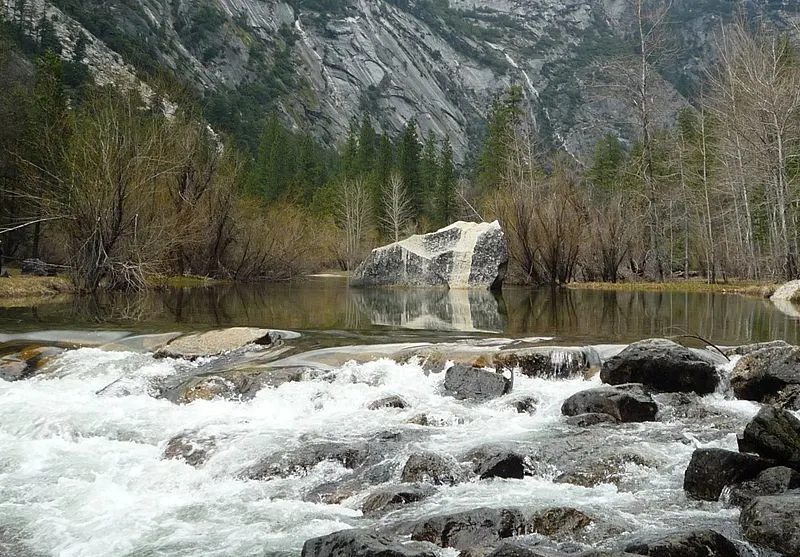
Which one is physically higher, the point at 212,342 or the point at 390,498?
the point at 212,342

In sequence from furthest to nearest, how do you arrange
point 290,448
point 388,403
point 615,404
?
point 388,403
point 615,404
point 290,448

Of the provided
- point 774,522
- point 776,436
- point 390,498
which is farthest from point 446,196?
point 774,522

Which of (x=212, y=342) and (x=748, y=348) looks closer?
(x=748, y=348)

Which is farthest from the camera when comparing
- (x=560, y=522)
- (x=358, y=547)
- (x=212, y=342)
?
(x=212, y=342)

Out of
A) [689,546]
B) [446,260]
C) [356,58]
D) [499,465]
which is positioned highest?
[356,58]

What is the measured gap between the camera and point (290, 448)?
7492mm

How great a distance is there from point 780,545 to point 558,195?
25358 millimetres

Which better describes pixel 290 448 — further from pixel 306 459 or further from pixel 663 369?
pixel 663 369

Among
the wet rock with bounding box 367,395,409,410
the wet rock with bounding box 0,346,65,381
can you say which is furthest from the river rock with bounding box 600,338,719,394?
Answer: the wet rock with bounding box 0,346,65,381

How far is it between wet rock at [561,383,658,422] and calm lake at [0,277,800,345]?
316 centimetres

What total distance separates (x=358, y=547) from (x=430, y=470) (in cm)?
234

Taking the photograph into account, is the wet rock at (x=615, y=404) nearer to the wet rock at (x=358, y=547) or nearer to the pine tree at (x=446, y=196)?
the wet rock at (x=358, y=547)

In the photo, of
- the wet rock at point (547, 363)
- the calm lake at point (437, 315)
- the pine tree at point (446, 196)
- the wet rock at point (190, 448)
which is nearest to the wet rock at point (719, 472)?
the wet rock at point (547, 363)

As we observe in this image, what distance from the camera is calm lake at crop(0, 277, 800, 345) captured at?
13.5 meters
